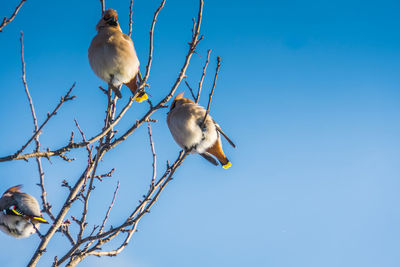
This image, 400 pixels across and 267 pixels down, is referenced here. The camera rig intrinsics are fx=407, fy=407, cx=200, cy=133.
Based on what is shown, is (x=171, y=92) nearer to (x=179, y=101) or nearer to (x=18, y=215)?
(x=179, y=101)

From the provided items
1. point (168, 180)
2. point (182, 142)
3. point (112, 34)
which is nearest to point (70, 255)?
point (168, 180)

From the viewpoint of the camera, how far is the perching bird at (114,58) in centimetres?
365

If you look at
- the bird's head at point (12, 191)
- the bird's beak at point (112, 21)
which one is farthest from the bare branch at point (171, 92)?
the bird's head at point (12, 191)

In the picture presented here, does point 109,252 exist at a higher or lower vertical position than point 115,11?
lower

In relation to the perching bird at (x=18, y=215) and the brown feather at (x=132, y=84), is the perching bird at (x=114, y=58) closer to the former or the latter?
the brown feather at (x=132, y=84)

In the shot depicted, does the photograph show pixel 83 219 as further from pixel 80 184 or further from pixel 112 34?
pixel 112 34

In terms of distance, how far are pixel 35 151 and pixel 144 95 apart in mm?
1349

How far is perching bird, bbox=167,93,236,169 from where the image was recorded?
140 inches

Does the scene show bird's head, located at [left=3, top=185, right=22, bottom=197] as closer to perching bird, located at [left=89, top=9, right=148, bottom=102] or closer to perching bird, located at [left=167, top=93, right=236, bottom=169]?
perching bird, located at [left=89, top=9, right=148, bottom=102]

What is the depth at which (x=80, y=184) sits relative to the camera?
10.3ft

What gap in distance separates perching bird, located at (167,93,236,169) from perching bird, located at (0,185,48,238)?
1842 mm

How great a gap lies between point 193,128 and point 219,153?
1.65 ft

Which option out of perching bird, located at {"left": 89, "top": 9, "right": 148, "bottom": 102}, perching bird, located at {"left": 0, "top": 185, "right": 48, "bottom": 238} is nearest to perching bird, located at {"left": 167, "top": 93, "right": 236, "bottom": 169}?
perching bird, located at {"left": 89, "top": 9, "right": 148, "bottom": 102}

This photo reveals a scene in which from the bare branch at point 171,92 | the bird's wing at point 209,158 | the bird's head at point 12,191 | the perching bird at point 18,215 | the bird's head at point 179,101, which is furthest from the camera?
the bird's head at point 12,191
